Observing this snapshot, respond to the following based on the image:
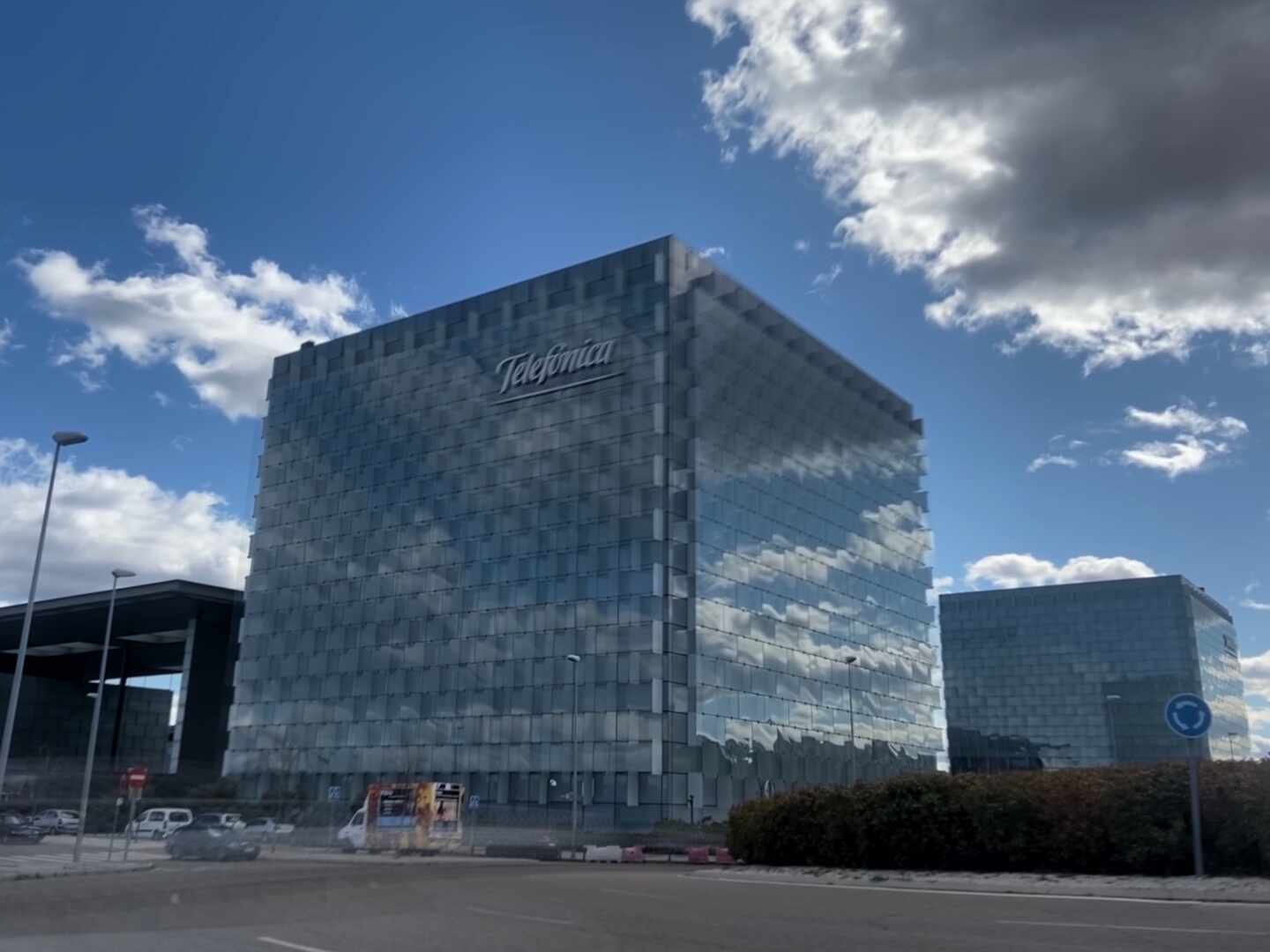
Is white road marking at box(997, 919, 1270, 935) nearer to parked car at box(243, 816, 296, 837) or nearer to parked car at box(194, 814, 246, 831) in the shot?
parked car at box(243, 816, 296, 837)

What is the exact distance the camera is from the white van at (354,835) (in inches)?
1896

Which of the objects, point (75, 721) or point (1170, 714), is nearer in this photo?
point (1170, 714)

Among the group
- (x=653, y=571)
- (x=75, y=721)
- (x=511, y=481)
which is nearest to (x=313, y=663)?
(x=511, y=481)

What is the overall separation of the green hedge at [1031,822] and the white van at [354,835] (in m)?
27.4

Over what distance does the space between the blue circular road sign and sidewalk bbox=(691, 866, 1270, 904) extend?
7.22 ft

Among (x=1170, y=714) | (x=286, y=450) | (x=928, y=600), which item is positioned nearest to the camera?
(x=1170, y=714)

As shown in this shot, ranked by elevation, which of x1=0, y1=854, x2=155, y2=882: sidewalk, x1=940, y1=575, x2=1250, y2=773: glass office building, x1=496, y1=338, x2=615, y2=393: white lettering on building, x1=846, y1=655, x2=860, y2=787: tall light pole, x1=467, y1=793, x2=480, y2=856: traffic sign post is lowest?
x1=0, y1=854, x2=155, y2=882: sidewalk

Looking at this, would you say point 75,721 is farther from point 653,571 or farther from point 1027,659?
point 1027,659

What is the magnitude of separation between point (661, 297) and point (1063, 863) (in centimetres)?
4808

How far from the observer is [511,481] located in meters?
67.7

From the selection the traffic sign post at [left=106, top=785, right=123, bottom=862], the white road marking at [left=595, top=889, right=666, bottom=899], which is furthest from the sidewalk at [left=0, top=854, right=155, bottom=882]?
the white road marking at [left=595, top=889, right=666, bottom=899]

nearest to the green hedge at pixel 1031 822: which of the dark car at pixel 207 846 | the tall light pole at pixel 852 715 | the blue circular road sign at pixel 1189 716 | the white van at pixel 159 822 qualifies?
the blue circular road sign at pixel 1189 716

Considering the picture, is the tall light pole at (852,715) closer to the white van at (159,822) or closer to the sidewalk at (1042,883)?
the white van at (159,822)

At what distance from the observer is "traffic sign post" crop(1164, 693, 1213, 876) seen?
1700cm
